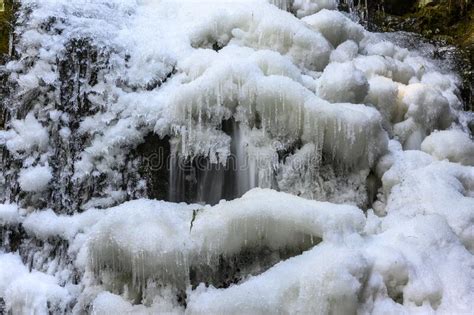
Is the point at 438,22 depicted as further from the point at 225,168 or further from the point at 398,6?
the point at 225,168

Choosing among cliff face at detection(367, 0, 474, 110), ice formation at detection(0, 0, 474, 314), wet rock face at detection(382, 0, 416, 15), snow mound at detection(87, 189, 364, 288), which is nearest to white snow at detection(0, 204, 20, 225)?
ice formation at detection(0, 0, 474, 314)

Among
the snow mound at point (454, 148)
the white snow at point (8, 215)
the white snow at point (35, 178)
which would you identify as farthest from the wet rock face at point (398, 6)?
the white snow at point (8, 215)

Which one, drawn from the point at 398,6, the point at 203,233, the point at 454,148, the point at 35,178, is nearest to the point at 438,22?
the point at 398,6

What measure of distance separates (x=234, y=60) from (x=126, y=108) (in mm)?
1039

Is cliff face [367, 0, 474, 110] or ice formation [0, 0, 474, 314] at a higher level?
cliff face [367, 0, 474, 110]

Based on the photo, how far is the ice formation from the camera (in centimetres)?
348

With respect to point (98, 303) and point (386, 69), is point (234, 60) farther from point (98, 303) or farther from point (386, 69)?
point (98, 303)

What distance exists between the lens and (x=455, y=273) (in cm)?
339

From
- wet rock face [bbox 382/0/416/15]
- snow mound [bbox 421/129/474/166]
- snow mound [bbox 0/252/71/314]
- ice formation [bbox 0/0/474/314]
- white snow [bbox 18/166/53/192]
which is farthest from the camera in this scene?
wet rock face [bbox 382/0/416/15]

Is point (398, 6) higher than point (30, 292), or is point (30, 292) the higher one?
point (398, 6)

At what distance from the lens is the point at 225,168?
441 cm

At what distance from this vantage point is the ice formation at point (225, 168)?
3.48m

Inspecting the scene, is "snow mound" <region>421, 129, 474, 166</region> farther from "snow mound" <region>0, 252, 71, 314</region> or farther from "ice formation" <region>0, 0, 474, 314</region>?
"snow mound" <region>0, 252, 71, 314</region>

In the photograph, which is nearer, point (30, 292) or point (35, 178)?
point (30, 292)
